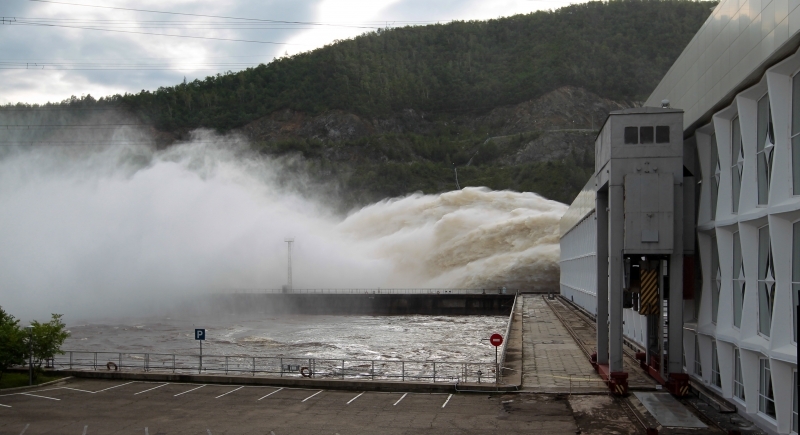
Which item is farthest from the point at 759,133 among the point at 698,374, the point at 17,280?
the point at 17,280

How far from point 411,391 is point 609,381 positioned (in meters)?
6.86

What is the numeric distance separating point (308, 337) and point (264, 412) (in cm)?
3054

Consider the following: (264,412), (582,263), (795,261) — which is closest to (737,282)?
(795,261)

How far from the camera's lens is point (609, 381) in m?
22.9

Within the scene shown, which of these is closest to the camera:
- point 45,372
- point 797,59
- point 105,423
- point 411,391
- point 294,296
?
point 797,59

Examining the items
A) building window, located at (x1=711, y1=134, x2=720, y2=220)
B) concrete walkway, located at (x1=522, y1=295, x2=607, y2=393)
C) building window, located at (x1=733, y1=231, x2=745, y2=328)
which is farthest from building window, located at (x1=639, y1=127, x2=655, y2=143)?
concrete walkway, located at (x1=522, y1=295, x2=607, y2=393)

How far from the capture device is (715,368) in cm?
2108

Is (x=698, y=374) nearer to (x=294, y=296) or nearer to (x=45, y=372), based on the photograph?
(x=45, y=372)

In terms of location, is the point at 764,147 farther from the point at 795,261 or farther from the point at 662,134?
the point at 662,134

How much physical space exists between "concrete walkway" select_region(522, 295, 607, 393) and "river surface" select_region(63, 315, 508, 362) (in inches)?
128

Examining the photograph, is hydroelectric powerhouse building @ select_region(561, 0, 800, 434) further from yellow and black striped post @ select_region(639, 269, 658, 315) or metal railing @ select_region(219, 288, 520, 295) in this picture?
metal railing @ select_region(219, 288, 520, 295)

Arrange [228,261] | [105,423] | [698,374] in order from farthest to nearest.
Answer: [228,261] < [698,374] < [105,423]

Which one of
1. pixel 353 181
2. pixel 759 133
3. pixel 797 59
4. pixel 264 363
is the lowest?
pixel 264 363

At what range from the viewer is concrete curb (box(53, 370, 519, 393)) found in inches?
961
